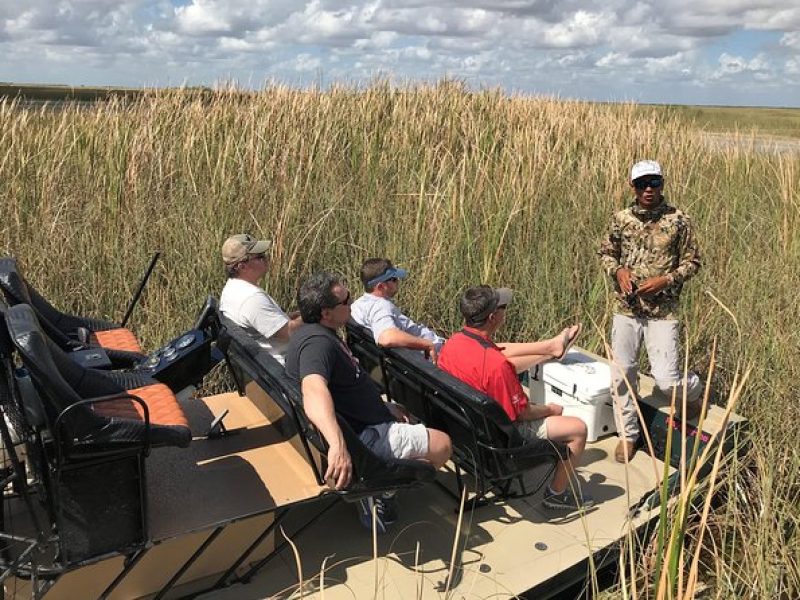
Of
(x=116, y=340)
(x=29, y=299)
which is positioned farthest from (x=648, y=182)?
(x=29, y=299)

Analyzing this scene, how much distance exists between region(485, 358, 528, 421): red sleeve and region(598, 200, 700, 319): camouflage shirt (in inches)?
47.4

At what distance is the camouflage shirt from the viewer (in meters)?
3.79

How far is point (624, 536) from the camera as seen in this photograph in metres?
2.85

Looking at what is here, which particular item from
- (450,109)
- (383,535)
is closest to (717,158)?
(450,109)

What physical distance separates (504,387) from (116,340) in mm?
2166

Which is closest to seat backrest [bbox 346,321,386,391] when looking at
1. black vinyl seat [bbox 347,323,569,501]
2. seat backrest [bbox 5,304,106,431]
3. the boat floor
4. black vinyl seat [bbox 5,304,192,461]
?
black vinyl seat [bbox 347,323,569,501]

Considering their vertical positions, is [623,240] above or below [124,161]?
below

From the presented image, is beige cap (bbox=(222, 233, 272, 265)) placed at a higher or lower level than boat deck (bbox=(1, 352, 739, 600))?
higher

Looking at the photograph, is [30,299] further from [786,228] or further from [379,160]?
[786,228]

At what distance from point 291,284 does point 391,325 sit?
1.73m

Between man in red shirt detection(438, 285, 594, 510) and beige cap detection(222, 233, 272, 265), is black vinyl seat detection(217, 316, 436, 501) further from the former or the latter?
beige cap detection(222, 233, 272, 265)

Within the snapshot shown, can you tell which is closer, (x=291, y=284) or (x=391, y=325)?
(x=391, y=325)

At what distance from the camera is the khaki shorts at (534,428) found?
3.14 m

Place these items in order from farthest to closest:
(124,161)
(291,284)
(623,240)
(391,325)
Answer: (124,161) < (291,284) < (623,240) < (391,325)
